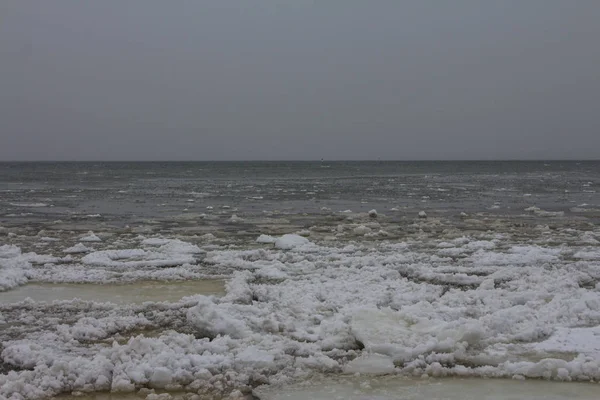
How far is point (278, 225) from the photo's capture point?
664 inches

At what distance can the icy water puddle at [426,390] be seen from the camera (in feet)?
14.2

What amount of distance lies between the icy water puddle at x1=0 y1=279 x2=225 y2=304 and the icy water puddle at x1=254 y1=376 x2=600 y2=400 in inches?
135

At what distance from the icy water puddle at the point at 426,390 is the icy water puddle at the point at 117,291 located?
3428 mm

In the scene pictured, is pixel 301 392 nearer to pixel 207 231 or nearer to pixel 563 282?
pixel 563 282

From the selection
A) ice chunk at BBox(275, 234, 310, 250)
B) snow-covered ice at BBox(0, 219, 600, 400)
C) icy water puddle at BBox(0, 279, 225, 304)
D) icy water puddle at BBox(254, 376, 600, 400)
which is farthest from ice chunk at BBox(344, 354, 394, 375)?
ice chunk at BBox(275, 234, 310, 250)

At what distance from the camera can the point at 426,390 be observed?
4.46 meters

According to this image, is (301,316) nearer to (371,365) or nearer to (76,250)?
(371,365)

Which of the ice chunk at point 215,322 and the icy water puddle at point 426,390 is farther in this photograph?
the ice chunk at point 215,322

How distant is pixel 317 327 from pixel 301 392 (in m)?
1.52

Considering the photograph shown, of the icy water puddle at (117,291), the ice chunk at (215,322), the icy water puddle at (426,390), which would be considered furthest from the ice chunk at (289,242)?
the icy water puddle at (426,390)

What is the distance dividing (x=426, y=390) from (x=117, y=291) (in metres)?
5.01

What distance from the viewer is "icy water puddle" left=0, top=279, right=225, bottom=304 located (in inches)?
297

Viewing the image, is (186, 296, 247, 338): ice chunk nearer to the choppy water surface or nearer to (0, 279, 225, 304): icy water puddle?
the choppy water surface

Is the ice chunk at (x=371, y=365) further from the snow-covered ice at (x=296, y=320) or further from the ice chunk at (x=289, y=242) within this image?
the ice chunk at (x=289, y=242)
